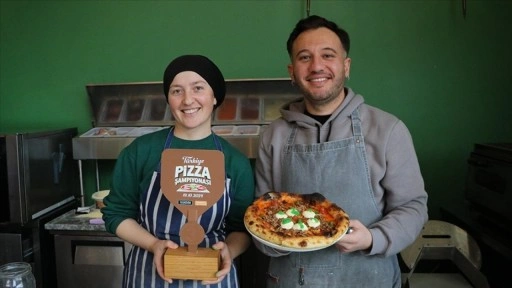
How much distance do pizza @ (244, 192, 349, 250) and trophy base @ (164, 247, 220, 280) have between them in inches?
5.9

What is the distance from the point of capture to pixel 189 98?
4.14 feet

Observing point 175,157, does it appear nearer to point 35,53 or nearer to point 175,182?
point 175,182

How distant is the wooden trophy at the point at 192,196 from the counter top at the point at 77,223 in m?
1.30

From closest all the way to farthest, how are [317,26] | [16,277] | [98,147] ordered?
[16,277]
[317,26]
[98,147]

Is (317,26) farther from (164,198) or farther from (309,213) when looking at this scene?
(164,198)

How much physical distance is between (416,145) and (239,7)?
1597 millimetres

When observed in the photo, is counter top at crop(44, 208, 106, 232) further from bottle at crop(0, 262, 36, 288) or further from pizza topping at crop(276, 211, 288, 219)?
pizza topping at crop(276, 211, 288, 219)

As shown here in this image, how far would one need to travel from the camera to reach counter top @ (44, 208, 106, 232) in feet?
7.40

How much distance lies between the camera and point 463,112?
267cm

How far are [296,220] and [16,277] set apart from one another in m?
0.81

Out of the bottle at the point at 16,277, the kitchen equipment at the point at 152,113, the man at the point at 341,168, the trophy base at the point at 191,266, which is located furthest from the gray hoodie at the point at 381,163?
the kitchen equipment at the point at 152,113

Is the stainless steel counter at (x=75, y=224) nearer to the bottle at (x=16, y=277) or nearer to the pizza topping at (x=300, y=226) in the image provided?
the bottle at (x=16, y=277)

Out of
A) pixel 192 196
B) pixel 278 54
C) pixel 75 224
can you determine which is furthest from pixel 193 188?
pixel 278 54

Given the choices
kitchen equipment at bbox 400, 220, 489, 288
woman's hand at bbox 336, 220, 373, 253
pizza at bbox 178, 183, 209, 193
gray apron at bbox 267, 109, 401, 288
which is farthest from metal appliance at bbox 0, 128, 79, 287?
kitchen equipment at bbox 400, 220, 489, 288
